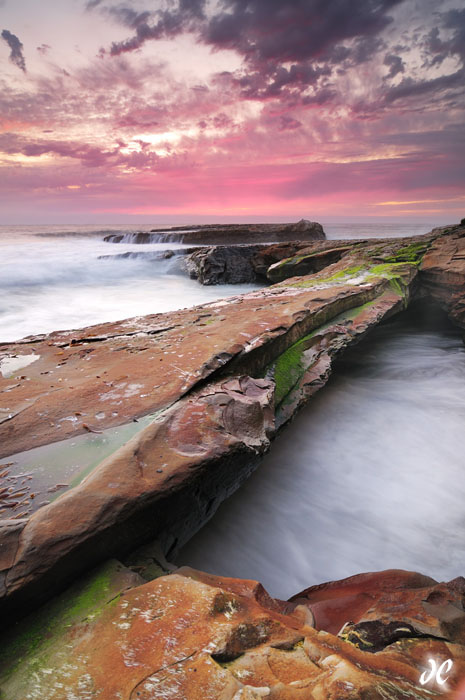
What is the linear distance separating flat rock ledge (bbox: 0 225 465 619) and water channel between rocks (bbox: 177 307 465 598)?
17.6 inches

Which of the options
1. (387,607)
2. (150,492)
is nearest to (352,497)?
(387,607)

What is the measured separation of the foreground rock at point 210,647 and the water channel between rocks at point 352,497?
0.93 m

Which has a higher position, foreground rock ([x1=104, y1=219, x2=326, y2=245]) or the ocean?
foreground rock ([x1=104, y1=219, x2=326, y2=245])

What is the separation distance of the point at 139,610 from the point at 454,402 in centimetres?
476

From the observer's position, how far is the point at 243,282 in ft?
41.5

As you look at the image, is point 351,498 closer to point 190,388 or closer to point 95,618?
point 190,388

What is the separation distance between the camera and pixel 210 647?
3.98ft

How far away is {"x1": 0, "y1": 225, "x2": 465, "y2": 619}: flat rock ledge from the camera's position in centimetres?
154

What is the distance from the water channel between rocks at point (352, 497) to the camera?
8.49ft

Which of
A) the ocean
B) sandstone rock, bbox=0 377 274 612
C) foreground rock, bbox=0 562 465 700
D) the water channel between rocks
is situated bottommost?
the water channel between rocks

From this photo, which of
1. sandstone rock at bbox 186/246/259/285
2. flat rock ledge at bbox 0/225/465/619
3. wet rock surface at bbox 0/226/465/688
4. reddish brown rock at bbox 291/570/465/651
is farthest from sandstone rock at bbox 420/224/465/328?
sandstone rock at bbox 186/246/259/285

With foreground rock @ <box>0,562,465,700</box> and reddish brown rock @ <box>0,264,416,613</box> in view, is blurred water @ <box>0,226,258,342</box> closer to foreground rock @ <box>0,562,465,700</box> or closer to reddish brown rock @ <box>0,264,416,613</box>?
reddish brown rock @ <box>0,264,416,613</box>

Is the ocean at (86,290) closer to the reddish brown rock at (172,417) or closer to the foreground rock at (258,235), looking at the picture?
the reddish brown rock at (172,417)

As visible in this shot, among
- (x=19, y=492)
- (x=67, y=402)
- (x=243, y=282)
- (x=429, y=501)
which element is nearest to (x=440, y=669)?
(x=19, y=492)
